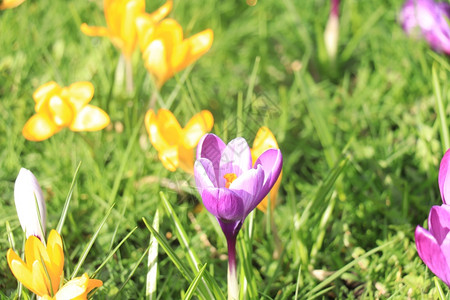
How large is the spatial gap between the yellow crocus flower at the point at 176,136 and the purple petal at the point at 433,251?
1.64 ft

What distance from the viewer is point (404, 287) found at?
3.71 ft

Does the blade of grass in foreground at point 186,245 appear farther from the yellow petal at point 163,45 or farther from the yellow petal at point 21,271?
the yellow petal at point 163,45

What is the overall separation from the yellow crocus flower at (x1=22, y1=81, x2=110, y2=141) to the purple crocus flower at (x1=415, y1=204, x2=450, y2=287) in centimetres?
74

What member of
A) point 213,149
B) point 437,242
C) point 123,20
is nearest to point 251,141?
point 213,149

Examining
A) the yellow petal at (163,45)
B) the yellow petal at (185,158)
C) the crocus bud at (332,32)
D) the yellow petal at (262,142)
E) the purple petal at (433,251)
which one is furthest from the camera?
the crocus bud at (332,32)

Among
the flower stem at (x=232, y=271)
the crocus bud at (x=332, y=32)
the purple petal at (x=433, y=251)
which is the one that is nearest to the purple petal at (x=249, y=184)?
the flower stem at (x=232, y=271)

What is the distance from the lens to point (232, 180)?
3.06 ft

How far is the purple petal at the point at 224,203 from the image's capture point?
2.79 ft

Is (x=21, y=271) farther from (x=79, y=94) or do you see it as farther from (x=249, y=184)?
(x=79, y=94)

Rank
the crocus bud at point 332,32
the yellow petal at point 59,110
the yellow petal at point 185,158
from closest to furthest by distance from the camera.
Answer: the yellow petal at point 185,158, the yellow petal at point 59,110, the crocus bud at point 332,32

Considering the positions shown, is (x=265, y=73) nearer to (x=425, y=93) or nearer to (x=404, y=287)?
(x=425, y=93)

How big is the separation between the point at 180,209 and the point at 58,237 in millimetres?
479

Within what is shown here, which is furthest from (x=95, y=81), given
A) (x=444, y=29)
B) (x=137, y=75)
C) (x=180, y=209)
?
(x=444, y=29)

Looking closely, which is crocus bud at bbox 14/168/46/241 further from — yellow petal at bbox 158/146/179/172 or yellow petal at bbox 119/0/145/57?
yellow petal at bbox 119/0/145/57
